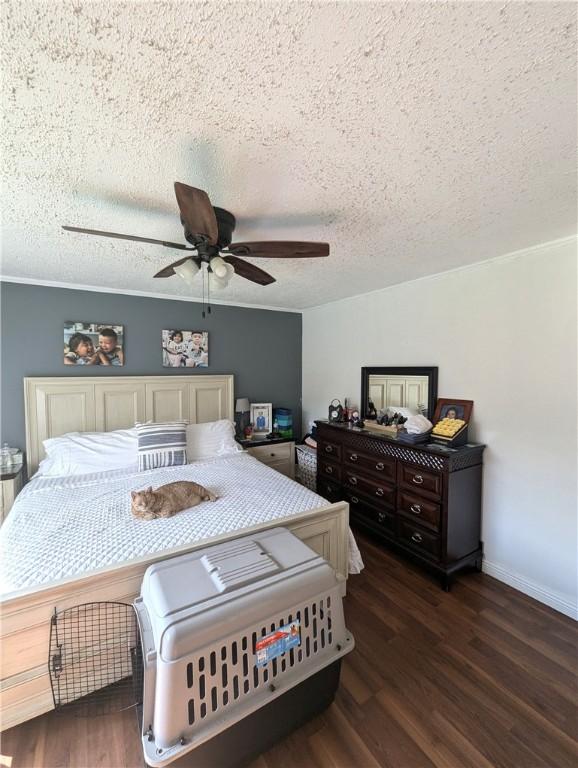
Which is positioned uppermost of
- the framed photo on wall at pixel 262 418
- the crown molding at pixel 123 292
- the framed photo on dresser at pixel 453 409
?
the crown molding at pixel 123 292

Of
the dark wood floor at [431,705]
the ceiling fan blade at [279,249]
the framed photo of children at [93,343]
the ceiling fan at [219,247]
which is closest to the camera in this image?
the dark wood floor at [431,705]

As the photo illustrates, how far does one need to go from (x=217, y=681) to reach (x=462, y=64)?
204 cm

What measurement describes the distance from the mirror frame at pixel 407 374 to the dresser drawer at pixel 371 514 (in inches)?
33.6

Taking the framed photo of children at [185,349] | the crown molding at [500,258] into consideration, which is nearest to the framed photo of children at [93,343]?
the framed photo of children at [185,349]

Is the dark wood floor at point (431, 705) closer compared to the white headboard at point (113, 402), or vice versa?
the dark wood floor at point (431, 705)

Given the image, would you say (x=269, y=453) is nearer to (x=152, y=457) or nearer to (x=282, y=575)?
(x=152, y=457)

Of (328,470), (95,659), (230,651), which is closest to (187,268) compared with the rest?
(230,651)

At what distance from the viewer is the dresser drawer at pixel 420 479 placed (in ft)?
7.35

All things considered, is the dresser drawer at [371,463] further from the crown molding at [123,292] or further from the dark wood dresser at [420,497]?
the crown molding at [123,292]

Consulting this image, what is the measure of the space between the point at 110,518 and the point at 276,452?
2.22 m

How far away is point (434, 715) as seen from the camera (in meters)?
1.39

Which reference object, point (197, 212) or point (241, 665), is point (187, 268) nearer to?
point (197, 212)

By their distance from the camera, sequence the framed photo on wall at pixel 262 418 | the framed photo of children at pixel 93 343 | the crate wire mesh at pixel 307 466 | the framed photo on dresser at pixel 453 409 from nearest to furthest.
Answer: the framed photo on dresser at pixel 453 409 → the framed photo of children at pixel 93 343 → the crate wire mesh at pixel 307 466 → the framed photo on wall at pixel 262 418

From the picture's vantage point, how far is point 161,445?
2799 mm
